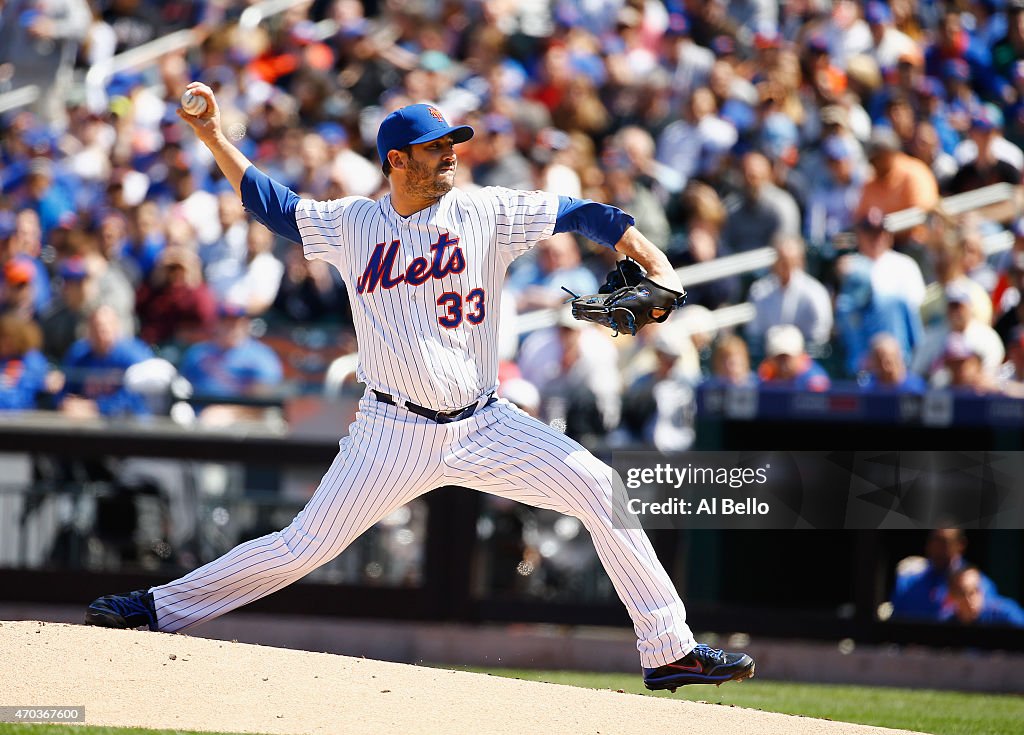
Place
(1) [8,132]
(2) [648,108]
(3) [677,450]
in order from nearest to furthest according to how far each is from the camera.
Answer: (3) [677,450]
(2) [648,108]
(1) [8,132]

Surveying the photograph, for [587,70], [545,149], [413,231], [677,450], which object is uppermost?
[587,70]

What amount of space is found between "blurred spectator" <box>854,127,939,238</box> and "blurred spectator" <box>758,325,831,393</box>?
183cm

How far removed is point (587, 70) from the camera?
12359 millimetres

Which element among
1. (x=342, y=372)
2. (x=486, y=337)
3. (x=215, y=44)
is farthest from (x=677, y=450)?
(x=215, y=44)

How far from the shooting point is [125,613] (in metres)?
5.48

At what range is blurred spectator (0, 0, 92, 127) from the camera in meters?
13.7

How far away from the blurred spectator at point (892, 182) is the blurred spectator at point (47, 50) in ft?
23.5

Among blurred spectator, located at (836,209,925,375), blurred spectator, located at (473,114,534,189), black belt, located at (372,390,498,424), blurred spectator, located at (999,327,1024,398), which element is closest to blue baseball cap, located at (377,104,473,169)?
black belt, located at (372,390,498,424)

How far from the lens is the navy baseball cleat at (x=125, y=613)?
5.47 metres

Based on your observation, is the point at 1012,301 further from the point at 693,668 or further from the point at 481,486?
the point at 481,486

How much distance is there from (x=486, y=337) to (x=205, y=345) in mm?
4765

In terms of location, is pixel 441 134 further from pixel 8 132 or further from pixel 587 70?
pixel 8 132

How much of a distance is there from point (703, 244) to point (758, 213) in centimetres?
49

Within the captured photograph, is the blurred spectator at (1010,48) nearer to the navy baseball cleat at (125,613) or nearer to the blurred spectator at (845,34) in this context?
the blurred spectator at (845,34)
